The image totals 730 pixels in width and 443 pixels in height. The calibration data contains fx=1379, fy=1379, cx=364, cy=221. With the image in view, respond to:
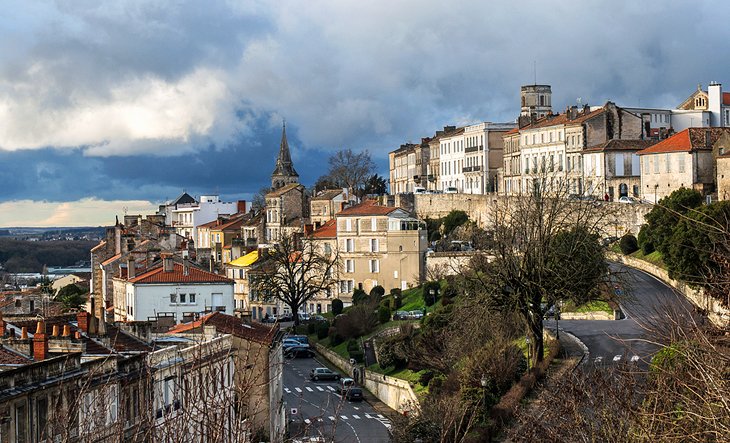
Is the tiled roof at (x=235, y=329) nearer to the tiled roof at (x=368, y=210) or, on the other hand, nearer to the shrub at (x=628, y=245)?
the shrub at (x=628, y=245)

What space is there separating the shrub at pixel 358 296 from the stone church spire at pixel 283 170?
185 feet

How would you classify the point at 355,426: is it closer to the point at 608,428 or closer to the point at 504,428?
the point at 504,428

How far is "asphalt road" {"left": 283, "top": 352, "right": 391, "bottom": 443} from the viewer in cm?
4922

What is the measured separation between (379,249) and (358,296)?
7893 millimetres

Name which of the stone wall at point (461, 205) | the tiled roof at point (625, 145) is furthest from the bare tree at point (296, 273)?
the tiled roof at point (625, 145)

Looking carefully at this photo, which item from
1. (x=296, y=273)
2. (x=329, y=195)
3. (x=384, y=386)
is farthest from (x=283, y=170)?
(x=384, y=386)

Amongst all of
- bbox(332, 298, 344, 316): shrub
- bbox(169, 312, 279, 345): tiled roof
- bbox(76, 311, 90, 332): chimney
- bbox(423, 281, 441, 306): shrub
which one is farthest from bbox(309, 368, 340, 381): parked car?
bbox(76, 311, 90, 332): chimney

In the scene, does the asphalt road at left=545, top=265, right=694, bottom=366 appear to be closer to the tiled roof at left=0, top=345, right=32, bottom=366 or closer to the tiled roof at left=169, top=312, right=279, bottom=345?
the tiled roof at left=169, top=312, right=279, bottom=345

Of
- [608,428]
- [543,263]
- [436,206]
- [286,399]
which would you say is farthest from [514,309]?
[436,206]

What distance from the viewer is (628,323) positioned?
54469 mm

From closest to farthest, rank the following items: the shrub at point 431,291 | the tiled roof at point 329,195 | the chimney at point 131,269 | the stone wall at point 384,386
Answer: the stone wall at point 384,386, the chimney at point 131,269, the shrub at point 431,291, the tiled roof at point 329,195

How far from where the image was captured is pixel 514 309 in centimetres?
4900

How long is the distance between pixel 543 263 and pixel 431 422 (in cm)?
834

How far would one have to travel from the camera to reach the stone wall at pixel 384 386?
55606mm
